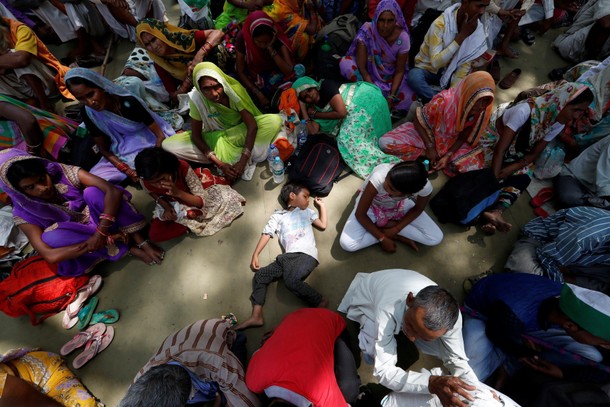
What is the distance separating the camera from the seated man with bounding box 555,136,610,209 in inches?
112

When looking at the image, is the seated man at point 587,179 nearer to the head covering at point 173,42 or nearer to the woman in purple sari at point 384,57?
the woman in purple sari at point 384,57

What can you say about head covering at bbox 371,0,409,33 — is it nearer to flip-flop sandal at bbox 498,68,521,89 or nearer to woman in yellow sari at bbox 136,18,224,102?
flip-flop sandal at bbox 498,68,521,89

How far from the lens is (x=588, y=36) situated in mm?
4121

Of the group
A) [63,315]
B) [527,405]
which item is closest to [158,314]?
[63,315]

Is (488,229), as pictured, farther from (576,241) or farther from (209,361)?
(209,361)

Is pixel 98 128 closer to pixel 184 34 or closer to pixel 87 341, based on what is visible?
pixel 184 34

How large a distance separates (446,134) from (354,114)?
1.05 m

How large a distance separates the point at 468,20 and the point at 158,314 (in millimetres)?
4536

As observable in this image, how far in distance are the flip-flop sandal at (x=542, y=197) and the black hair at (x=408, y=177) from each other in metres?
1.78

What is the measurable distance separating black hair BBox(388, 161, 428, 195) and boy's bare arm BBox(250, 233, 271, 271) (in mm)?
1374

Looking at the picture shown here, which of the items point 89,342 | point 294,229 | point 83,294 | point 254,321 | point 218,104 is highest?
point 218,104

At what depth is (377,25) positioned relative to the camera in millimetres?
3430

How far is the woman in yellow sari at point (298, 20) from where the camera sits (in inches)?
157

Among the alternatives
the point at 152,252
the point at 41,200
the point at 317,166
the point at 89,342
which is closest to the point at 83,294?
the point at 89,342
